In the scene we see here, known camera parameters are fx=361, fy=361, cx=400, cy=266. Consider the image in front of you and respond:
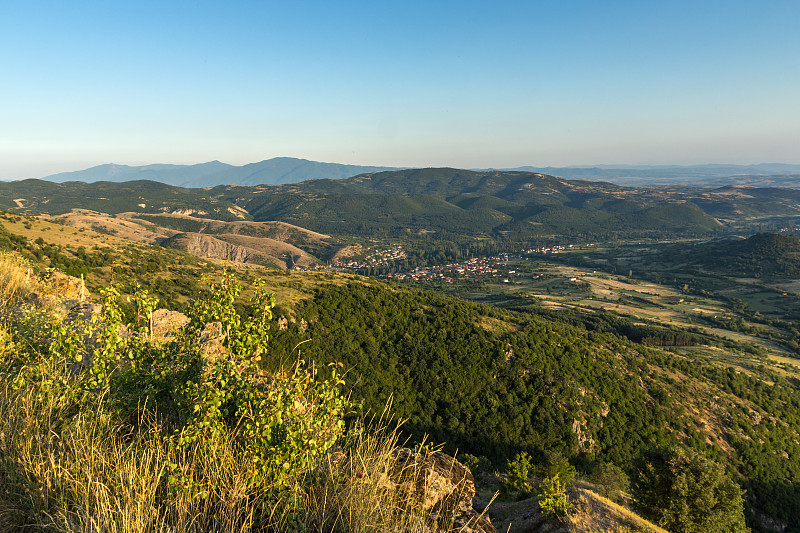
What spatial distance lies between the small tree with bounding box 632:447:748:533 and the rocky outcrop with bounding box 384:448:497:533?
22.3m

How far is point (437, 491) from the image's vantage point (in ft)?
25.1

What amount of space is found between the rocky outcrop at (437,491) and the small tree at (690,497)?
73.1 ft

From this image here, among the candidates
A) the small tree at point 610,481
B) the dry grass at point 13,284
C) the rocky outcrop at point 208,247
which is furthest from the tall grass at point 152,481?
the rocky outcrop at point 208,247

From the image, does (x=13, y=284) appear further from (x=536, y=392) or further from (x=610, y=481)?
(x=536, y=392)

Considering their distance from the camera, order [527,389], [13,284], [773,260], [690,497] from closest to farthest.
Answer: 1. [13,284]
2. [690,497]
3. [527,389]
4. [773,260]

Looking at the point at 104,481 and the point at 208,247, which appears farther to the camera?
the point at 208,247

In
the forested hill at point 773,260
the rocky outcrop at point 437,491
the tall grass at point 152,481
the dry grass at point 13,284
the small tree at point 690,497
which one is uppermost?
the dry grass at point 13,284

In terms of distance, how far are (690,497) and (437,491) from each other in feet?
81.9

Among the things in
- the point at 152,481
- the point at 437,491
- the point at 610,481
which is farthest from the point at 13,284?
the point at 610,481

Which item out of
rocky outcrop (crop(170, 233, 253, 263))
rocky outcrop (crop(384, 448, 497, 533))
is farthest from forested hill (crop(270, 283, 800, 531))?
rocky outcrop (crop(170, 233, 253, 263))

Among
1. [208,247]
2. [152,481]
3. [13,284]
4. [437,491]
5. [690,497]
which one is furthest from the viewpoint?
[208,247]

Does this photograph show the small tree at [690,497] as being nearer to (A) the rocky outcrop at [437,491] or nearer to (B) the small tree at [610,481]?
(B) the small tree at [610,481]

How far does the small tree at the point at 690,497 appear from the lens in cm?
2205

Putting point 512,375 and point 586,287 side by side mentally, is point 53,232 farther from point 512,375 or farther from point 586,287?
point 586,287
